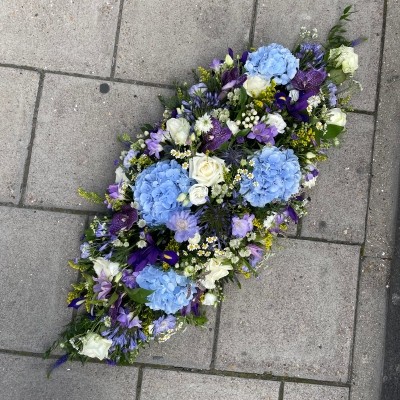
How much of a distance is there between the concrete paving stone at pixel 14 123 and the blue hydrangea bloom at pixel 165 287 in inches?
34.1

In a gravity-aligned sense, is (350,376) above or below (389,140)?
below

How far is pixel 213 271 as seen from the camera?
7.39 ft

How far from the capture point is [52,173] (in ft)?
8.48

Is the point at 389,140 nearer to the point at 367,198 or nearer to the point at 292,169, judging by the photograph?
the point at 367,198

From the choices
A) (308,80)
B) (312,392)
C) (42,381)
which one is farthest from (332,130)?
(42,381)

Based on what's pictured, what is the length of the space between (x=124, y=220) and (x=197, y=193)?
368 mm

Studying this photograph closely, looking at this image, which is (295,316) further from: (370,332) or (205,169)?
(205,169)

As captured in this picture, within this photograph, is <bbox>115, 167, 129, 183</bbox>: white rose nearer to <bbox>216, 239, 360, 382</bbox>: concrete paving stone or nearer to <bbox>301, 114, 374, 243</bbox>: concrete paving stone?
<bbox>216, 239, 360, 382</bbox>: concrete paving stone

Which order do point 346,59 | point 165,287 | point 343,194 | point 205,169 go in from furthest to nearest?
point 343,194
point 346,59
point 165,287
point 205,169

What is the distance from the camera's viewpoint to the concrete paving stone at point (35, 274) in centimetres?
256

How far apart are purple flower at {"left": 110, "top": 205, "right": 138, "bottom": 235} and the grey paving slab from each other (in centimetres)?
70

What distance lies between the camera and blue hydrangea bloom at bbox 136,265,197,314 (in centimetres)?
220

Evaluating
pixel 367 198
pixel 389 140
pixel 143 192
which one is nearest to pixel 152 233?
pixel 143 192

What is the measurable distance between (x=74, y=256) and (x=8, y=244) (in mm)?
341
